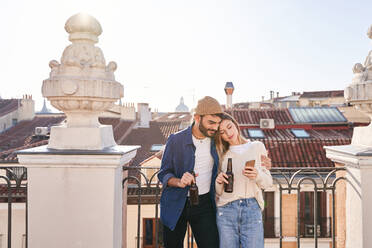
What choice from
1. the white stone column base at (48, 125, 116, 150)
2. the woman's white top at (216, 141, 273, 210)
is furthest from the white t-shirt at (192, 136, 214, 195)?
the white stone column base at (48, 125, 116, 150)

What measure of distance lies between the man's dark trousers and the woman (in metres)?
0.07

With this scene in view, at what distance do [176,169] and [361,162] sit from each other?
1.78 metres

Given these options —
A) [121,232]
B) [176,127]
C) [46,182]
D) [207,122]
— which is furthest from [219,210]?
[176,127]

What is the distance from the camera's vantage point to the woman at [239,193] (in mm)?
2592

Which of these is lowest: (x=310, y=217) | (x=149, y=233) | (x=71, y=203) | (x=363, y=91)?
(x=149, y=233)

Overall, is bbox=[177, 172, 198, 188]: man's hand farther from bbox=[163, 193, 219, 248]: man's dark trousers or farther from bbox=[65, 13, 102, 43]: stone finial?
bbox=[65, 13, 102, 43]: stone finial

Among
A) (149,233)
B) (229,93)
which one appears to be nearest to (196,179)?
(149,233)

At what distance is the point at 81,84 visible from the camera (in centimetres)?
283

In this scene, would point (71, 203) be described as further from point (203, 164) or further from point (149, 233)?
point (149, 233)

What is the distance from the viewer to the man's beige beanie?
263 centimetres

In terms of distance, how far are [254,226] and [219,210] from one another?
0.31 metres

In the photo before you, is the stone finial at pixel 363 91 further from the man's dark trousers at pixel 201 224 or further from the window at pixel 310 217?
the window at pixel 310 217

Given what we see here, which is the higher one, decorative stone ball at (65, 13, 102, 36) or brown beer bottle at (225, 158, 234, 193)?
decorative stone ball at (65, 13, 102, 36)

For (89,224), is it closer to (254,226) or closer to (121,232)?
(121,232)
